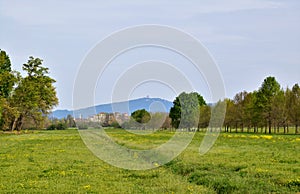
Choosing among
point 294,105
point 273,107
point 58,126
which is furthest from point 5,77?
point 58,126

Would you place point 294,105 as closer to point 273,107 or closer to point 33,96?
point 273,107

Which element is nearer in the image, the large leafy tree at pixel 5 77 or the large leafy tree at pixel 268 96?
the large leafy tree at pixel 5 77

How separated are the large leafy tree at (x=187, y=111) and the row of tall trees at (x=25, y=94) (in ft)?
89.0

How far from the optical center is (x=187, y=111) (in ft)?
242

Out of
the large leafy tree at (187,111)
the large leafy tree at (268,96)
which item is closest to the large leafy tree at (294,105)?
the large leafy tree at (268,96)

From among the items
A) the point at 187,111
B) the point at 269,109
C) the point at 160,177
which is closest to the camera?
the point at 160,177

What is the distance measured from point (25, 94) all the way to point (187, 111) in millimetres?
33645

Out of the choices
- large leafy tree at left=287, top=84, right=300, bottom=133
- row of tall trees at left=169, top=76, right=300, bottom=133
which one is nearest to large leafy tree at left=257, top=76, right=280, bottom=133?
row of tall trees at left=169, top=76, right=300, bottom=133

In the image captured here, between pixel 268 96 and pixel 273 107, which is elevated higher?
pixel 268 96

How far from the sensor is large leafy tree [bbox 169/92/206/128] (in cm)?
7484

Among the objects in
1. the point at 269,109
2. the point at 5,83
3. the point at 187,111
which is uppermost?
the point at 5,83

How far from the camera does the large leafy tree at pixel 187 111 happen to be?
74.8 meters

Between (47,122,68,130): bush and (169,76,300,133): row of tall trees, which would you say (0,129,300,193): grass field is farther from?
(47,122,68,130): bush

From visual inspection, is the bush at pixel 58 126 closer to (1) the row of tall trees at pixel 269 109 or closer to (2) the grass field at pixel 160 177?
(1) the row of tall trees at pixel 269 109
